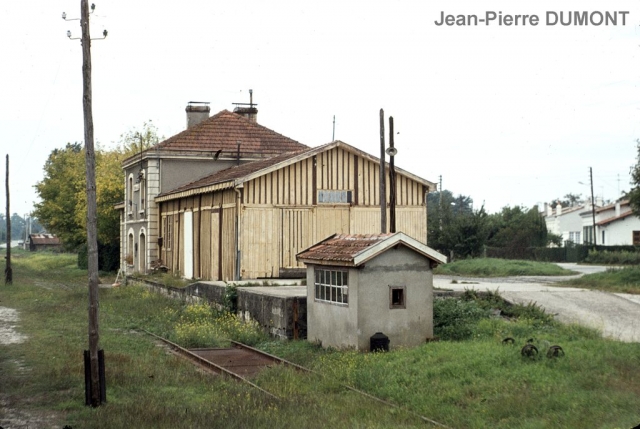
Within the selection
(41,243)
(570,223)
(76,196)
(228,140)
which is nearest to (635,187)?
(228,140)

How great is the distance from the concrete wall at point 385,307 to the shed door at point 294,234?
390 inches

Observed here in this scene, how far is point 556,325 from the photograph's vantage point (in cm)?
1642

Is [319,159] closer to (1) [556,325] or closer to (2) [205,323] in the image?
(2) [205,323]

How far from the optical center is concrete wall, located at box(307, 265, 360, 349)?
15172mm

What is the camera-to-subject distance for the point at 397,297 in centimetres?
1560

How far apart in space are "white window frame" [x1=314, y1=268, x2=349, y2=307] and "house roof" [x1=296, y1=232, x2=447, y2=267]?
218 millimetres

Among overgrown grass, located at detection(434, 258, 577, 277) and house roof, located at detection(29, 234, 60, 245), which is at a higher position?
house roof, located at detection(29, 234, 60, 245)

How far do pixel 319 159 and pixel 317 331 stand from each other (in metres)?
10.6

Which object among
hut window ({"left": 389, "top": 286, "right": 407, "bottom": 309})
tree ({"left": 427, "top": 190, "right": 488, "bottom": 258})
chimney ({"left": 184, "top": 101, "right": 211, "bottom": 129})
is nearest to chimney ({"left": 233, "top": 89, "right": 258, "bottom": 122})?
chimney ({"left": 184, "top": 101, "right": 211, "bottom": 129})

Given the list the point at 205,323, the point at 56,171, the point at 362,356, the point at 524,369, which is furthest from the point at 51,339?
the point at 56,171

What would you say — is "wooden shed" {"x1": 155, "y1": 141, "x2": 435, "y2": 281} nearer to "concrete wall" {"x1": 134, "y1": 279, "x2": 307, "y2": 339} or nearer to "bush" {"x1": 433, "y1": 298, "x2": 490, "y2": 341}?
"concrete wall" {"x1": 134, "y1": 279, "x2": 307, "y2": 339}

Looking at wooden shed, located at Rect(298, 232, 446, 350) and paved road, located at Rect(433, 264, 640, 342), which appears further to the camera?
paved road, located at Rect(433, 264, 640, 342)

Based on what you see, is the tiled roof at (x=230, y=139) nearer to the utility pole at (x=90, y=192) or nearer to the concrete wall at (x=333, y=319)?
the concrete wall at (x=333, y=319)

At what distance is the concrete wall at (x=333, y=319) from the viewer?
15172 millimetres
